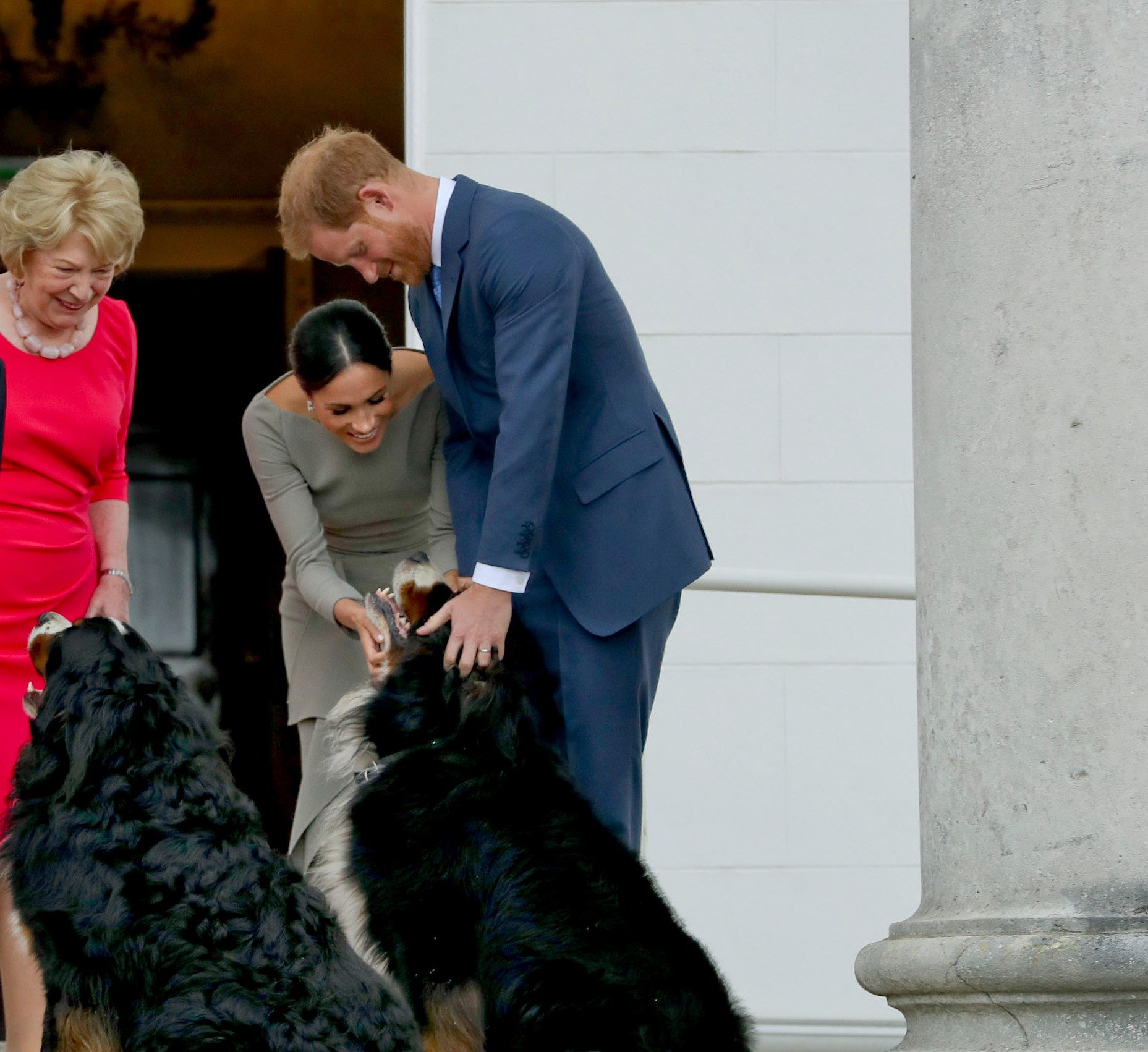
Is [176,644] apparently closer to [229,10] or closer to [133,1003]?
[229,10]

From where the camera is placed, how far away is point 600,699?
2.72 metres

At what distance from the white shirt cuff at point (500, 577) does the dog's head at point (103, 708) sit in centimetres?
51

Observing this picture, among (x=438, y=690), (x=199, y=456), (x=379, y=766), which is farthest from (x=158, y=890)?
(x=199, y=456)

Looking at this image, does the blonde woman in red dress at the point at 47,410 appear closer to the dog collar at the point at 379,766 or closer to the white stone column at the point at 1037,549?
the dog collar at the point at 379,766

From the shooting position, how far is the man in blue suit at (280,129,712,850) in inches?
101

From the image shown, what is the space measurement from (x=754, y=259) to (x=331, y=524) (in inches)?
68.6

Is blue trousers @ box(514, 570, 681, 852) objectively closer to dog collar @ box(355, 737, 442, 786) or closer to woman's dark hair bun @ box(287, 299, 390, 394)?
dog collar @ box(355, 737, 442, 786)

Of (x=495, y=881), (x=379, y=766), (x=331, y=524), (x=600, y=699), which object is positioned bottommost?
(x=495, y=881)

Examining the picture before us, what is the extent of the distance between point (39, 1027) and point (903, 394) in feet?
9.13

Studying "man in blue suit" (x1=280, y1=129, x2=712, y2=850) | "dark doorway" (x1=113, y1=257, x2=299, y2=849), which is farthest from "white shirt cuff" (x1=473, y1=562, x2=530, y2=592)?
"dark doorway" (x1=113, y1=257, x2=299, y2=849)

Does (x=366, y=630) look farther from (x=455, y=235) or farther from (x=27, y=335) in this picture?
(x=27, y=335)

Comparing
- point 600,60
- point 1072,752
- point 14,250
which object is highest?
point 600,60

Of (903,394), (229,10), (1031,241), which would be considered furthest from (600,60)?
(1031,241)

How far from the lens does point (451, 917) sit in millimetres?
2518
